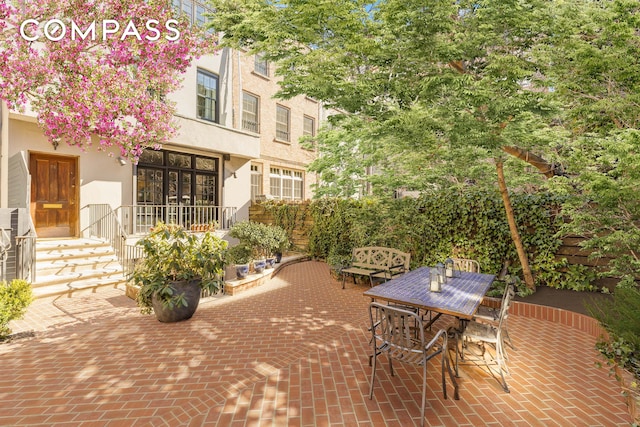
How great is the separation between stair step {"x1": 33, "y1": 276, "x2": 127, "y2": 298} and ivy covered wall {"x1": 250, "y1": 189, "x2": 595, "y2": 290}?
5.94m

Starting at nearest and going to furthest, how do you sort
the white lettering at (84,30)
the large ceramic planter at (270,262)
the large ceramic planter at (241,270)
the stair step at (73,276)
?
1. the white lettering at (84,30)
2. the stair step at (73,276)
3. the large ceramic planter at (241,270)
4. the large ceramic planter at (270,262)

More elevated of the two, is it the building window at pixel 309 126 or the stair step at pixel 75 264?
the building window at pixel 309 126

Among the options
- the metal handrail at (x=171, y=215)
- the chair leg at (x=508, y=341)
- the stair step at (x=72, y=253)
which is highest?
the metal handrail at (x=171, y=215)

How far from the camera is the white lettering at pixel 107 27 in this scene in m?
6.88

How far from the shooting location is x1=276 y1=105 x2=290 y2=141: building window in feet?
55.7

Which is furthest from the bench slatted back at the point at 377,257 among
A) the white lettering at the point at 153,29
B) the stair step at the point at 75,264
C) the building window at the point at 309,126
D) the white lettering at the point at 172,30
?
the building window at the point at 309,126

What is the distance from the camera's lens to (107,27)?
700 cm

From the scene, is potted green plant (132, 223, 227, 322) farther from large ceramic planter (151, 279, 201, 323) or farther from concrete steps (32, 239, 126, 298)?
concrete steps (32, 239, 126, 298)

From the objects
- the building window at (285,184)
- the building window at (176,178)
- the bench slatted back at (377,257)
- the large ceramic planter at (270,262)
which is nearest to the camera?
the bench slatted back at (377,257)

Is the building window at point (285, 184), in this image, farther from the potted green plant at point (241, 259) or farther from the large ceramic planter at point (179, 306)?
the large ceramic planter at point (179, 306)

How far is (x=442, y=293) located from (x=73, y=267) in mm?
8630

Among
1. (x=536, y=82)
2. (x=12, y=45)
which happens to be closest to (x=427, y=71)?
(x=536, y=82)

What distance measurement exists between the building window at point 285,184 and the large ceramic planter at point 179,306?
10.9 meters

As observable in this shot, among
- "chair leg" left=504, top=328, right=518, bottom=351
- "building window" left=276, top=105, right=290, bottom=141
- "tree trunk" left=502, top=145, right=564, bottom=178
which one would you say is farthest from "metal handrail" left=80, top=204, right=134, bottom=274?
"tree trunk" left=502, top=145, right=564, bottom=178
